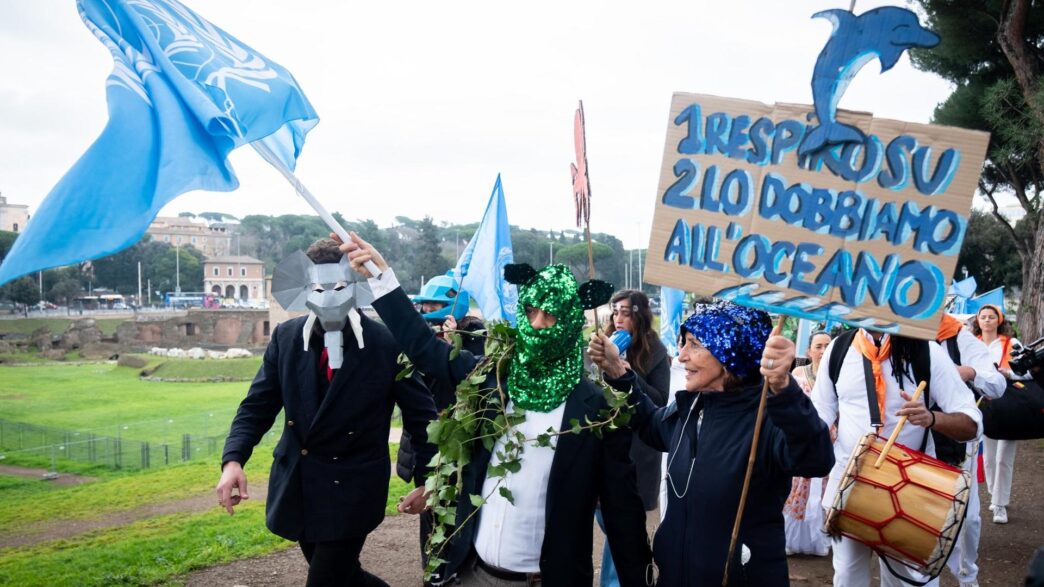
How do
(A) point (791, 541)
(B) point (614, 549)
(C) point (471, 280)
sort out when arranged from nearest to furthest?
(B) point (614, 549) → (A) point (791, 541) → (C) point (471, 280)

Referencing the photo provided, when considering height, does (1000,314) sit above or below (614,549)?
above

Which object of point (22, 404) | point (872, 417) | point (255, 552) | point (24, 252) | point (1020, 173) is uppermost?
Answer: point (1020, 173)

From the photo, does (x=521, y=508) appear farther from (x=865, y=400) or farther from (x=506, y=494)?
(x=865, y=400)

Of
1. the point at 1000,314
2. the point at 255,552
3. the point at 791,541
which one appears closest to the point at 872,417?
the point at 791,541

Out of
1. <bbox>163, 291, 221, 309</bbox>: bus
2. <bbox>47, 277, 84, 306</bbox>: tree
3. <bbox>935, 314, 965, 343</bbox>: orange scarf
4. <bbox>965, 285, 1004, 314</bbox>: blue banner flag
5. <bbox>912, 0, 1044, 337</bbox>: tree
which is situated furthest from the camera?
<bbox>163, 291, 221, 309</bbox>: bus

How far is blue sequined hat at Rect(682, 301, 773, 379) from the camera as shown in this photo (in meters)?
2.96

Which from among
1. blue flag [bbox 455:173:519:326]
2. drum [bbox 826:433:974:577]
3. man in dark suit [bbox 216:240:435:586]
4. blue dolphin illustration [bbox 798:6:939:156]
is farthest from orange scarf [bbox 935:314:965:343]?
blue flag [bbox 455:173:519:326]

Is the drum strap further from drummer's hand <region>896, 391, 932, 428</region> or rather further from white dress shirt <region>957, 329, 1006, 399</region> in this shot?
white dress shirt <region>957, 329, 1006, 399</region>

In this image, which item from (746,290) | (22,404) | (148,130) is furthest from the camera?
(22,404)

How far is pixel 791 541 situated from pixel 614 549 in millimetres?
3960

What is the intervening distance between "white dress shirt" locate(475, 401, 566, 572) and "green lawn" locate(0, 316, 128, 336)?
256 feet

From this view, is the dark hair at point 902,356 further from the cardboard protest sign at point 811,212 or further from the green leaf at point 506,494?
the green leaf at point 506,494

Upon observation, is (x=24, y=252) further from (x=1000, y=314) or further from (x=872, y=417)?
(x=1000, y=314)

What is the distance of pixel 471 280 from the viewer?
7.05m
